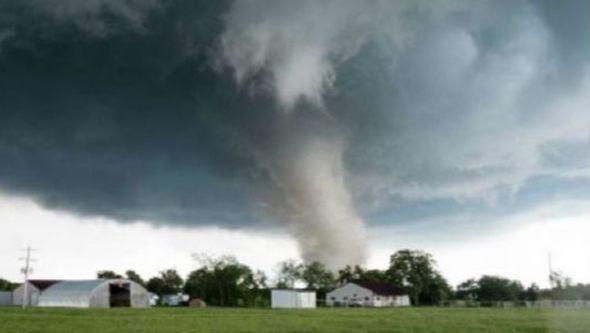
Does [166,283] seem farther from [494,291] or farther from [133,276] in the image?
[494,291]

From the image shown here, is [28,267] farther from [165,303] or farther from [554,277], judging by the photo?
[554,277]

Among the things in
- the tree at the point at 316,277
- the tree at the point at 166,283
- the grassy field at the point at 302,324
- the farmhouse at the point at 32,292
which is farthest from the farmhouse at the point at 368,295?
the grassy field at the point at 302,324

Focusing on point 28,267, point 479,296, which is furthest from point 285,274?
point 28,267

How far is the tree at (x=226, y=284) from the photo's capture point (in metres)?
98.4

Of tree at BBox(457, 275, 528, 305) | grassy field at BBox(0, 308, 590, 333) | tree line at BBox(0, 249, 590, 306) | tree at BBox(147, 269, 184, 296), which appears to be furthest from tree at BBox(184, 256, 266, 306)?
grassy field at BBox(0, 308, 590, 333)

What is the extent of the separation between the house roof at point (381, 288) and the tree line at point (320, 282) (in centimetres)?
184

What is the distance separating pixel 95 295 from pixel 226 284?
23.5 metres

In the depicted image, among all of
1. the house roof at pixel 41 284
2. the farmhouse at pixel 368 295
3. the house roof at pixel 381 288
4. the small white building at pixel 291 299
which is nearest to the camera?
the small white building at pixel 291 299

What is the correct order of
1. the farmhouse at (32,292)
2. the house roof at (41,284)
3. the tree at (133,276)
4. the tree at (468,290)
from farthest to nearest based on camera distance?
the tree at (133,276) → the tree at (468,290) → the house roof at (41,284) → the farmhouse at (32,292)

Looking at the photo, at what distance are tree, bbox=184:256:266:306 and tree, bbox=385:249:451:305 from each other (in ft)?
84.4

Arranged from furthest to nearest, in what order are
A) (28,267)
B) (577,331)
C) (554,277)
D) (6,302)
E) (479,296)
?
(479,296) < (6,302) < (28,267) < (554,277) < (577,331)

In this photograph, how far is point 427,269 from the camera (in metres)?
112

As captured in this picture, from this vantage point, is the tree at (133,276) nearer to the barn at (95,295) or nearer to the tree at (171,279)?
the tree at (171,279)

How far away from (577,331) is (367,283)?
9744cm
